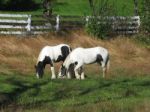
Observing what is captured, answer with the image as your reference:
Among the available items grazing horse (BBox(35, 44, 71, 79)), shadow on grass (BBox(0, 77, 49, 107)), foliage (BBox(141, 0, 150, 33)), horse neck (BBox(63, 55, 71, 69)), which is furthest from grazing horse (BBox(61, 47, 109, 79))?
foliage (BBox(141, 0, 150, 33))

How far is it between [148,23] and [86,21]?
4294mm

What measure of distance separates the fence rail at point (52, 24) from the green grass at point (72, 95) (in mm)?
12313

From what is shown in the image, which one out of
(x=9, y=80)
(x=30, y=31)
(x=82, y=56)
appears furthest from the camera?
(x=30, y=31)

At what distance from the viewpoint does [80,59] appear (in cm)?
2261

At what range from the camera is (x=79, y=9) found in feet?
206

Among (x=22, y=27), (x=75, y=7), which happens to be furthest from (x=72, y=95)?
(x=75, y=7)

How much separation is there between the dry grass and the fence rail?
0.77 metres

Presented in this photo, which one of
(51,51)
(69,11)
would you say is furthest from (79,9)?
(51,51)

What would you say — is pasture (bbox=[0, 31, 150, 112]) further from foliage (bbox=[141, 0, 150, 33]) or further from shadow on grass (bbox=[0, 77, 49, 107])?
foliage (bbox=[141, 0, 150, 33])

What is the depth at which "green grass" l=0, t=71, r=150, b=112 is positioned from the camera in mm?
14852

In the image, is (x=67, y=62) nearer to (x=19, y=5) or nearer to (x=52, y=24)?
(x=52, y=24)

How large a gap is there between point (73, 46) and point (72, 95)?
47.8ft

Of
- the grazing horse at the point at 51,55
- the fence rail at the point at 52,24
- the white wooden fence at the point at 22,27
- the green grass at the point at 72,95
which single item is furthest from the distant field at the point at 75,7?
the green grass at the point at 72,95

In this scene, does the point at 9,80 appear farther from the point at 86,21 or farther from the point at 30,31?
the point at 86,21
